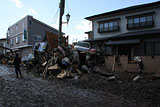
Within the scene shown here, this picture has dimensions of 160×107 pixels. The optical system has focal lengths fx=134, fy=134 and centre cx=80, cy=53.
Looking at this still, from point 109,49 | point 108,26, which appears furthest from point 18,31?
point 109,49

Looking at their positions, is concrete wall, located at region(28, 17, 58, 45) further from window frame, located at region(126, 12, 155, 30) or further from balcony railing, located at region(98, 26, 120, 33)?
window frame, located at region(126, 12, 155, 30)

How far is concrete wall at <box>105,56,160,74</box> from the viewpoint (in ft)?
29.8

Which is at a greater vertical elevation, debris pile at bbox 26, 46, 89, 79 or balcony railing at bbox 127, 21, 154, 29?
balcony railing at bbox 127, 21, 154, 29

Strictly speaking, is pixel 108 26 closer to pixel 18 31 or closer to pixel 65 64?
pixel 65 64

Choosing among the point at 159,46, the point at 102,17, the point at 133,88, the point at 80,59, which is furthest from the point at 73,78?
the point at 102,17

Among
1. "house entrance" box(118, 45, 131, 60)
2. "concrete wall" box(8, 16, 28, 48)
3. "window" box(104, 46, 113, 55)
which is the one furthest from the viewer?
"concrete wall" box(8, 16, 28, 48)

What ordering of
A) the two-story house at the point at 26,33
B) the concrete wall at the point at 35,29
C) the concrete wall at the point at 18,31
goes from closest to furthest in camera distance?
the two-story house at the point at 26,33
the concrete wall at the point at 35,29
the concrete wall at the point at 18,31

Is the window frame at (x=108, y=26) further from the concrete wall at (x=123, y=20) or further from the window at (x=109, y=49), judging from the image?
the window at (x=109, y=49)

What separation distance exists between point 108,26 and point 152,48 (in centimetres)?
636

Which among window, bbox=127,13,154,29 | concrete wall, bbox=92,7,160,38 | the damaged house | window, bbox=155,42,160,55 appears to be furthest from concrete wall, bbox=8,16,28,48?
window, bbox=155,42,160,55

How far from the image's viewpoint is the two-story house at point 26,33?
26172 millimetres

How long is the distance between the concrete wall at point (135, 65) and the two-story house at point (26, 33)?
19602mm

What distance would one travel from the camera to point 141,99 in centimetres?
501

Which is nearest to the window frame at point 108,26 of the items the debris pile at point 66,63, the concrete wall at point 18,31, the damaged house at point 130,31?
the damaged house at point 130,31
